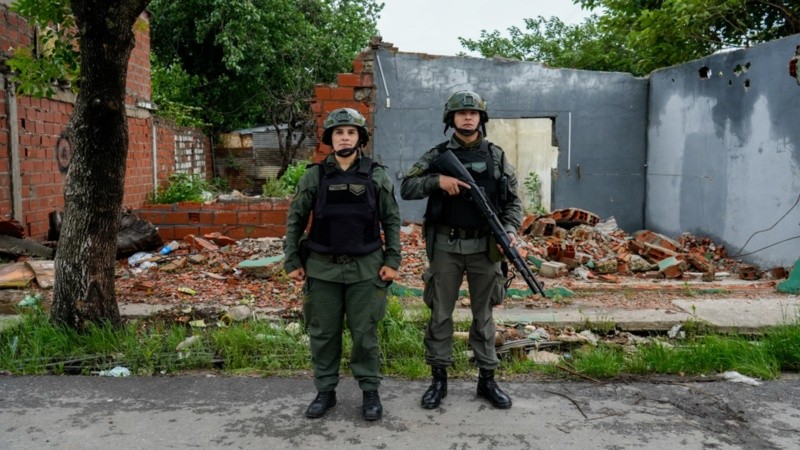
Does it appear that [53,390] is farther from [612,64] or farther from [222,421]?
[612,64]

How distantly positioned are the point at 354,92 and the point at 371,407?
6.46 m

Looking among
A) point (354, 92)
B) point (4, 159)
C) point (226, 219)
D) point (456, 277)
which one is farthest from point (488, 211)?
point (354, 92)

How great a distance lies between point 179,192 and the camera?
11.2 metres

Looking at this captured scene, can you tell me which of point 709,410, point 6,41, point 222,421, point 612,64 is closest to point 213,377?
point 222,421

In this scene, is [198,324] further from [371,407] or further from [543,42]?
[543,42]

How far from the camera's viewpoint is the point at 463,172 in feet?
12.7

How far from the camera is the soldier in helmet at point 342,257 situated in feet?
12.1

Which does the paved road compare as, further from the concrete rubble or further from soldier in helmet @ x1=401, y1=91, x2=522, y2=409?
the concrete rubble

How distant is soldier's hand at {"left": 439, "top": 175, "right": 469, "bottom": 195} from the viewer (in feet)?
12.5

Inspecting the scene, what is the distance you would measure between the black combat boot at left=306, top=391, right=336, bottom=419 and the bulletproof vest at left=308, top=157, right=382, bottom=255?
0.79 m

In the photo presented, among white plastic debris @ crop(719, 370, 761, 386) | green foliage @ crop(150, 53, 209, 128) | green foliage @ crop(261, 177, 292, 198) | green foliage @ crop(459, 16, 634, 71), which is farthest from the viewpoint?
green foliage @ crop(459, 16, 634, 71)

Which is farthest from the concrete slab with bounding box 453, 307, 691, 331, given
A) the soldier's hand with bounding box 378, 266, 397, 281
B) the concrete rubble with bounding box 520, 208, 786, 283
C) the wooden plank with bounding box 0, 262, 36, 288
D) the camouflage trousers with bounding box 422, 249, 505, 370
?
the wooden plank with bounding box 0, 262, 36, 288

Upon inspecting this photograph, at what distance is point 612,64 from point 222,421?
1731 centimetres

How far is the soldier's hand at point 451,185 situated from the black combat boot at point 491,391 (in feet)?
3.44
